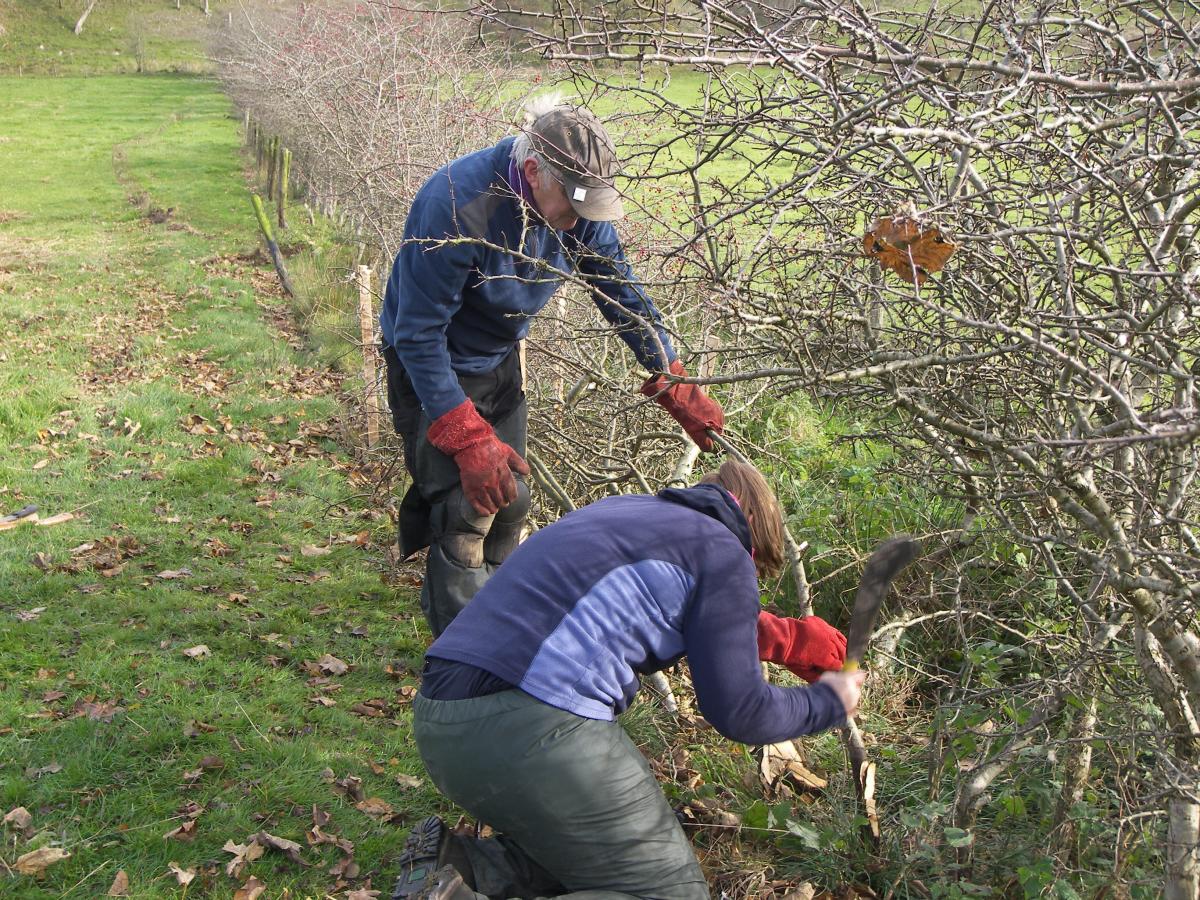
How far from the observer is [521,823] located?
2.59 meters

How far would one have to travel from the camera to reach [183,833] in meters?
3.47

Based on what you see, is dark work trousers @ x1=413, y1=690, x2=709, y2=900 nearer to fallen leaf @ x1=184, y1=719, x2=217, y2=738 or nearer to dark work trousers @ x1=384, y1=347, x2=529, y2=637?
dark work trousers @ x1=384, y1=347, x2=529, y2=637

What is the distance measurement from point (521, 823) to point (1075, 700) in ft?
5.12

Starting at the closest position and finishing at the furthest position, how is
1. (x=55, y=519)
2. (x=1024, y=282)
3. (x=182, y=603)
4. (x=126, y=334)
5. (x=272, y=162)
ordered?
1. (x=1024, y=282)
2. (x=182, y=603)
3. (x=55, y=519)
4. (x=126, y=334)
5. (x=272, y=162)

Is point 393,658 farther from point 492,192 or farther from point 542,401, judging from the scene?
point 492,192

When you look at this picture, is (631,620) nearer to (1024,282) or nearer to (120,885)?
(1024,282)

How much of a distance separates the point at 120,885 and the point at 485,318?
2.18 metres

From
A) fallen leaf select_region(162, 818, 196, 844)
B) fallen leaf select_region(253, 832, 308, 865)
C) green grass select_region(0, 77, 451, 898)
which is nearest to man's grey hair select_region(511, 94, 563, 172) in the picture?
green grass select_region(0, 77, 451, 898)

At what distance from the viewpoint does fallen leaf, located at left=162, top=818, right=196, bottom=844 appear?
11.3 ft

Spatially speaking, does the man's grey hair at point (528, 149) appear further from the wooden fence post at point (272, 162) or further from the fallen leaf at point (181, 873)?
the wooden fence post at point (272, 162)

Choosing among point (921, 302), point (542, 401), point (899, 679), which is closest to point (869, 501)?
point (899, 679)

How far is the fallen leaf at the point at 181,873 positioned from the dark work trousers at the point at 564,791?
1094 mm

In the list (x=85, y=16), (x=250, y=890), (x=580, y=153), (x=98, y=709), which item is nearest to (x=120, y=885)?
(x=250, y=890)

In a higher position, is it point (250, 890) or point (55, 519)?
point (250, 890)
